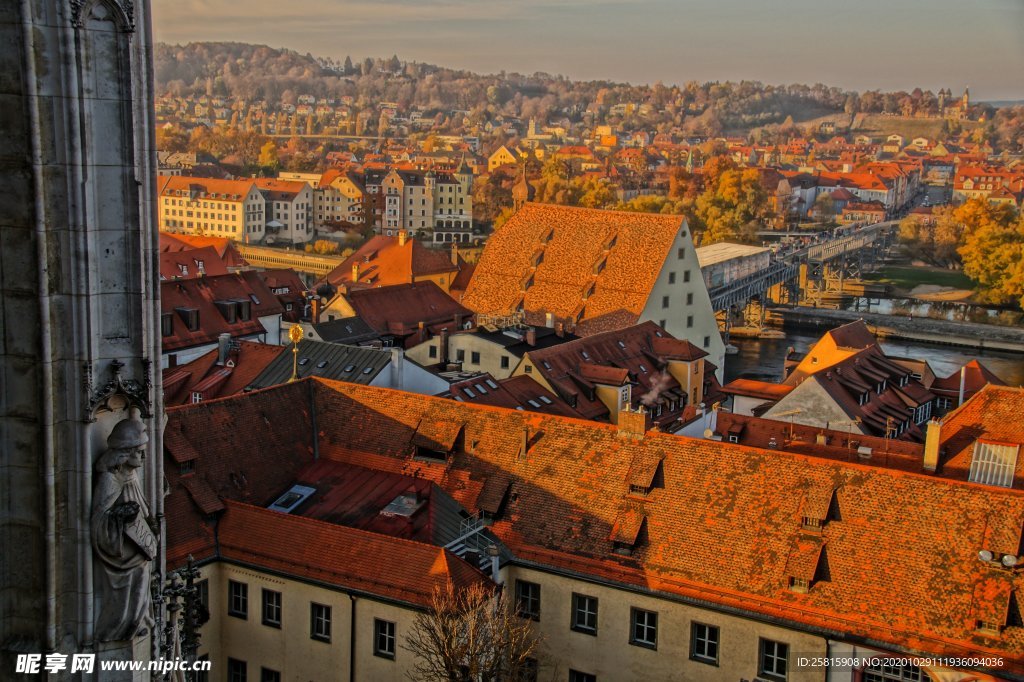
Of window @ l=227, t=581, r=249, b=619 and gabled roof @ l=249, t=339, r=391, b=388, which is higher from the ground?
gabled roof @ l=249, t=339, r=391, b=388

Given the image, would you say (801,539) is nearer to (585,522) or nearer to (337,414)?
(585,522)

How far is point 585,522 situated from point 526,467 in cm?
216

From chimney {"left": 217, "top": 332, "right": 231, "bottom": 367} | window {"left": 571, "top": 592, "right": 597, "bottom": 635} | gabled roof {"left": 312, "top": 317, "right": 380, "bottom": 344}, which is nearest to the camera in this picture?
window {"left": 571, "top": 592, "right": 597, "bottom": 635}

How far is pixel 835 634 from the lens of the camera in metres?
21.5

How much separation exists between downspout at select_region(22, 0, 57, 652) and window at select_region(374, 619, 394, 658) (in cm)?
1576

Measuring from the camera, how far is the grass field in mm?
117875

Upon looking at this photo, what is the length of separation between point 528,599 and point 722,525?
388 cm

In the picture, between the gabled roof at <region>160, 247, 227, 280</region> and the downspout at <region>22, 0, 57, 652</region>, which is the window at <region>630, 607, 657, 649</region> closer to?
the downspout at <region>22, 0, 57, 652</region>

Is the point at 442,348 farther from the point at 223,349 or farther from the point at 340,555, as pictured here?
the point at 340,555

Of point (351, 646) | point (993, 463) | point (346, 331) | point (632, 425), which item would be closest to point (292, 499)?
point (351, 646)

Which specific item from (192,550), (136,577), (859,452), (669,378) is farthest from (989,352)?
(136,577)

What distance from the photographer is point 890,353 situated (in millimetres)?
82125

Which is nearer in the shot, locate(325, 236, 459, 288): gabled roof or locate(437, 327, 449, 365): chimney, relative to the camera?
locate(437, 327, 449, 365): chimney

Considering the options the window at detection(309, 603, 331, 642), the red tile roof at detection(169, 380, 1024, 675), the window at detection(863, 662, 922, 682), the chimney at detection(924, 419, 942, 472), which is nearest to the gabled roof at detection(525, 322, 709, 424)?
Result: the chimney at detection(924, 419, 942, 472)
